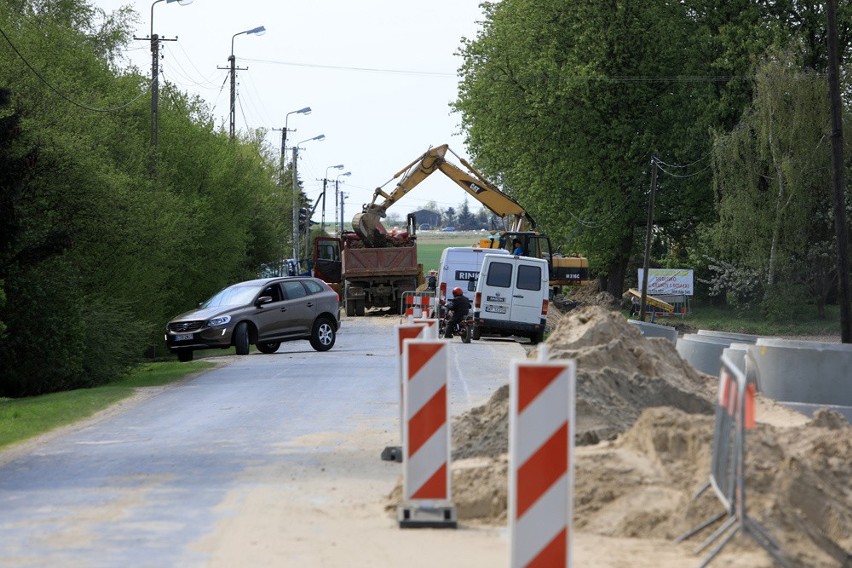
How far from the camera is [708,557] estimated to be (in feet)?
26.5

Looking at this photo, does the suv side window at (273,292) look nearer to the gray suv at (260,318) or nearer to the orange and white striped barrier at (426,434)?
the gray suv at (260,318)

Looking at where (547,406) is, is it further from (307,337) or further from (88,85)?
(88,85)

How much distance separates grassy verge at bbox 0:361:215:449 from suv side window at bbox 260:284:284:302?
12.7ft

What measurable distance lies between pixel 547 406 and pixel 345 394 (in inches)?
570

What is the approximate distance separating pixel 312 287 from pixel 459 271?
9299 mm

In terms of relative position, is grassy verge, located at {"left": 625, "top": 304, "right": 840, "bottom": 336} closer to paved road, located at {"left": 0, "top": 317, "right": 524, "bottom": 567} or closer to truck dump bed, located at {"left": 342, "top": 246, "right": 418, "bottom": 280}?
truck dump bed, located at {"left": 342, "top": 246, "right": 418, "bottom": 280}

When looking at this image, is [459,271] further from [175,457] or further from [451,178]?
[175,457]

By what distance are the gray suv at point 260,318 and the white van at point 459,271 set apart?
28.4 feet

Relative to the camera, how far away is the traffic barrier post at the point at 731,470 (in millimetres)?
8133

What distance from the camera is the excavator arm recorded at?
5219cm

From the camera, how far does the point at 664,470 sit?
10.0 meters

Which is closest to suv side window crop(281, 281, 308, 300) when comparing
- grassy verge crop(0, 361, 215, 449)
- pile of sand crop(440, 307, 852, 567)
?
grassy verge crop(0, 361, 215, 449)

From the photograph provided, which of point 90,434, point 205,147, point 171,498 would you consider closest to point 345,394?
point 90,434

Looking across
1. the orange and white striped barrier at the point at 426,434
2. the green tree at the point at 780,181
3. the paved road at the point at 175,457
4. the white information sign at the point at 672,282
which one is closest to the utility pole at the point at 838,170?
the paved road at the point at 175,457
